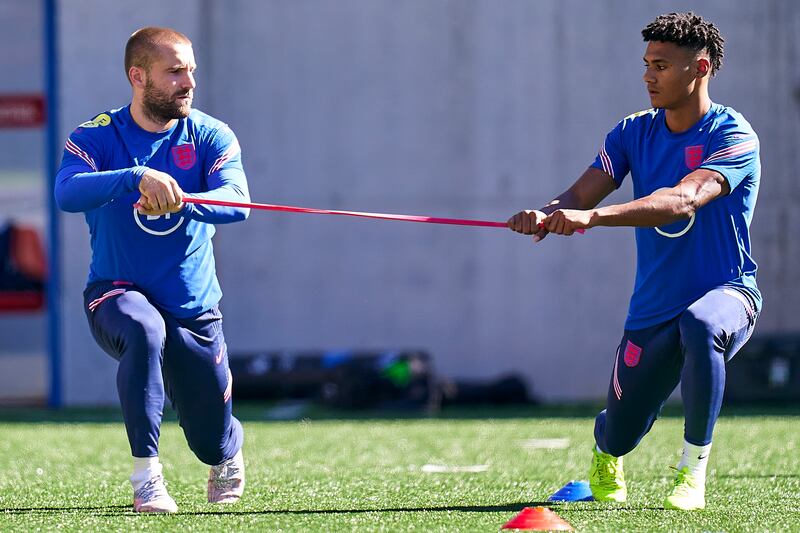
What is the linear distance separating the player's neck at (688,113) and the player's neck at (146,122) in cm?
183

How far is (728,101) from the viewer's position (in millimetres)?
11289

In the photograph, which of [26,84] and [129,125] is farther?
[26,84]

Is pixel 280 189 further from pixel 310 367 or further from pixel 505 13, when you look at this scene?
pixel 505 13

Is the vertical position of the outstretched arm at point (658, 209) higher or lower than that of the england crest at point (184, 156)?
lower

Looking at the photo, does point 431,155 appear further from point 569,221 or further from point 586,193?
point 569,221

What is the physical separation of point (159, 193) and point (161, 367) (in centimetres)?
66

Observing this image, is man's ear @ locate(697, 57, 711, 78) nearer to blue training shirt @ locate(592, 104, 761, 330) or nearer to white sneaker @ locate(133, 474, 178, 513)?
blue training shirt @ locate(592, 104, 761, 330)

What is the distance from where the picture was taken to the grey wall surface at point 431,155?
1132 cm

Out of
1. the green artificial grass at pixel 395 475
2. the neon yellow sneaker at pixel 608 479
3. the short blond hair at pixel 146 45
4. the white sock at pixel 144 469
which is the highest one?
the short blond hair at pixel 146 45

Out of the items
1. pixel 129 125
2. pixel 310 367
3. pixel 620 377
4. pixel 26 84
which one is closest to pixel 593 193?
pixel 620 377

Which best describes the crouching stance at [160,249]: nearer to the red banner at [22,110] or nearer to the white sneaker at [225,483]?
the white sneaker at [225,483]

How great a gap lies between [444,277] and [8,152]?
13.7 feet

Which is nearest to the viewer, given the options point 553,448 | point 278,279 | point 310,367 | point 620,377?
point 620,377

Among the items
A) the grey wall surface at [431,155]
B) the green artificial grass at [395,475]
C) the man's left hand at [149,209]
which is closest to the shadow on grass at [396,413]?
the green artificial grass at [395,475]
